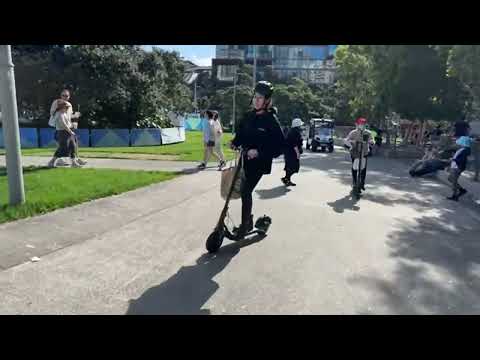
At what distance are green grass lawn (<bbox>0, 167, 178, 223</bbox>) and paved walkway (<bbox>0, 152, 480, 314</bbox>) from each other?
27cm

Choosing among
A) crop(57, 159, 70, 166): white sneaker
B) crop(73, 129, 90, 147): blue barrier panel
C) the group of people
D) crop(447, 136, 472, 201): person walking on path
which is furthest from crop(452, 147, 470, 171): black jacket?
crop(73, 129, 90, 147): blue barrier panel

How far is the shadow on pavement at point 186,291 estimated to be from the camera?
330cm

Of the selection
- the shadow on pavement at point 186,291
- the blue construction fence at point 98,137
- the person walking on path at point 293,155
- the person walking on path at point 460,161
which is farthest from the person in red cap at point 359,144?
the blue construction fence at point 98,137

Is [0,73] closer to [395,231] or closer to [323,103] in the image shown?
[395,231]

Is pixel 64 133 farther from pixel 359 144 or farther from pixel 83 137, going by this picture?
pixel 83 137

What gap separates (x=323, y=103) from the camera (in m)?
59.8

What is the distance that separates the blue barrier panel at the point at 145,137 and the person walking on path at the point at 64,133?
12.5 m

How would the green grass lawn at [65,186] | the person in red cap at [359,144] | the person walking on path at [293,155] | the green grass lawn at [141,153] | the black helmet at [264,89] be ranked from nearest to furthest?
1. the black helmet at [264,89]
2. the green grass lawn at [65,186]
3. the person in red cap at [359,144]
4. the person walking on path at [293,155]
5. the green grass lawn at [141,153]

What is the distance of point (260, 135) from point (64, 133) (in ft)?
23.9

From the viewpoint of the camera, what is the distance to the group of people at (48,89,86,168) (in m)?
9.91

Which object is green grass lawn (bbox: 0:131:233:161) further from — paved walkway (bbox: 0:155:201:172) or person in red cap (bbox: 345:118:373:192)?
person in red cap (bbox: 345:118:373:192)

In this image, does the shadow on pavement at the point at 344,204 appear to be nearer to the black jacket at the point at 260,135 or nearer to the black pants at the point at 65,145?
the black jacket at the point at 260,135
